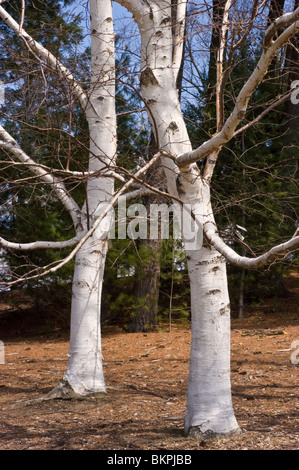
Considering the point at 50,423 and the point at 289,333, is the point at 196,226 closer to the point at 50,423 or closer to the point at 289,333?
the point at 50,423

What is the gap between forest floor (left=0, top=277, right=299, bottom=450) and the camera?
A: 12.0 ft

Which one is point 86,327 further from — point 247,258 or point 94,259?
point 247,258

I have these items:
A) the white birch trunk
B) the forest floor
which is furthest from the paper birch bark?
the forest floor

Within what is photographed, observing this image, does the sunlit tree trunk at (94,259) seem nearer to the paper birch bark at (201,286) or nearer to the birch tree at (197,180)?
the birch tree at (197,180)

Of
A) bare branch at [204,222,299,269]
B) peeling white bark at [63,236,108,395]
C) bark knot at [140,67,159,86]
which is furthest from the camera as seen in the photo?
peeling white bark at [63,236,108,395]

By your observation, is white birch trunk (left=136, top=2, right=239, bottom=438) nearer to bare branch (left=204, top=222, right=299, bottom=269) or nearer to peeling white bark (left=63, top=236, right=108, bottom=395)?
bare branch (left=204, top=222, right=299, bottom=269)

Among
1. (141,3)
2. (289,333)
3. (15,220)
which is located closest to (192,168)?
(141,3)

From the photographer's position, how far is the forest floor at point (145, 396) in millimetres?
3654

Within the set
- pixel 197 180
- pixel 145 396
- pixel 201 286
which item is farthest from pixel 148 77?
pixel 145 396

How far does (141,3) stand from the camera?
13.2ft

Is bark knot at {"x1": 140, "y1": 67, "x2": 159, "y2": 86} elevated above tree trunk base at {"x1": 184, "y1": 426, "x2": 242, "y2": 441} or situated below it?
above

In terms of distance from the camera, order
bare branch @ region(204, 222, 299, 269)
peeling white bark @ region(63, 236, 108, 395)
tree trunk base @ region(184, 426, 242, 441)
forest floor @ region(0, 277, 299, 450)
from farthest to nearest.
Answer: peeling white bark @ region(63, 236, 108, 395), forest floor @ region(0, 277, 299, 450), tree trunk base @ region(184, 426, 242, 441), bare branch @ region(204, 222, 299, 269)

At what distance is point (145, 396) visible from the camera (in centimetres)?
494
